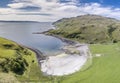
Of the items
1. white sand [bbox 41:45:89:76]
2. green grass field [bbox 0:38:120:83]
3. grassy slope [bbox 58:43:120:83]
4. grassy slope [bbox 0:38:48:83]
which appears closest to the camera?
green grass field [bbox 0:38:120:83]

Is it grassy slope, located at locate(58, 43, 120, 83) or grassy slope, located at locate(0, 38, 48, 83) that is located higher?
grassy slope, located at locate(0, 38, 48, 83)

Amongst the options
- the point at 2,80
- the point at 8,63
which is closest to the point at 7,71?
the point at 8,63

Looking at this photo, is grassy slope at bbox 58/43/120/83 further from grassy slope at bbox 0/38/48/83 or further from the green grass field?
grassy slope at bbox 0/38/48/83

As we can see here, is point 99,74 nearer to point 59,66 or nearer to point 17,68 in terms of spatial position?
point 59,66

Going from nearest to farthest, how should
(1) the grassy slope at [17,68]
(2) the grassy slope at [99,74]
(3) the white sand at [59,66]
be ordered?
(2) the grassy slope at [99,74], (1) the grassy slope at [17,68], (3) the white sand at [59,66]

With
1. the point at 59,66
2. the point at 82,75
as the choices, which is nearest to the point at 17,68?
the point at 59,66

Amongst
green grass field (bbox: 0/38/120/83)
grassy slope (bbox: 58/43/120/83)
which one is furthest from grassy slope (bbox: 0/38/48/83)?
grassy slope (bbox: 58/43/120/83)

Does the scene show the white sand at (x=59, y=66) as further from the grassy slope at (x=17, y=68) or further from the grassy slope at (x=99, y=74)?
the grassy slope at (x=99, y=74)

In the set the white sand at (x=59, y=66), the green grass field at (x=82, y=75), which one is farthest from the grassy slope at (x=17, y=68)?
the white sand at (x=59, y=66)

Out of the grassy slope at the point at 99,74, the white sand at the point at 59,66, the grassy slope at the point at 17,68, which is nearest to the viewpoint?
the grassy slope at the point at 99,74

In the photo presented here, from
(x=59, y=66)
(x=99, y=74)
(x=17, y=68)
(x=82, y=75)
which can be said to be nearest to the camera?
(x=82, y=75)

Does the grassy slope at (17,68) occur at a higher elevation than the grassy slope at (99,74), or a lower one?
higher
